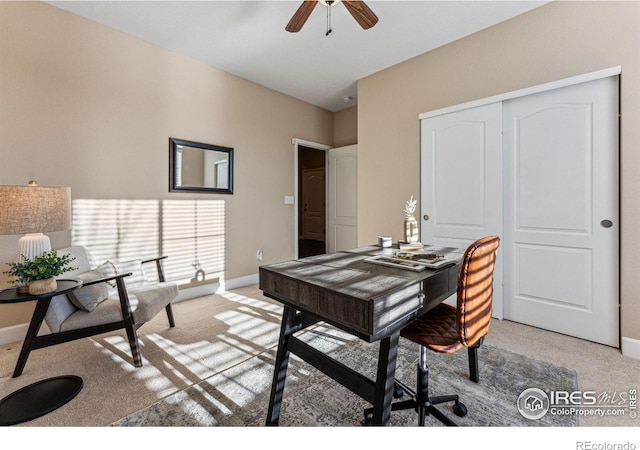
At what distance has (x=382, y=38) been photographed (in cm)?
303

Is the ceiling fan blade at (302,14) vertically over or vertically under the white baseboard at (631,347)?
over

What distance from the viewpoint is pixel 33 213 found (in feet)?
5.90

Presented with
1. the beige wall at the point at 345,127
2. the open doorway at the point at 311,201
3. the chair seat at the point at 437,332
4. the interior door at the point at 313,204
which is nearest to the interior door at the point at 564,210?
the chair seat at the point at 437,332

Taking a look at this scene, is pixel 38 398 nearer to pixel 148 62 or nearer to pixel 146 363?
pixel 146 363

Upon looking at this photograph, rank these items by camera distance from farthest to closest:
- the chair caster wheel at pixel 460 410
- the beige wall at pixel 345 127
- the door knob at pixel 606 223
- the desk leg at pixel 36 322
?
the beige wall at pixel 345 127 < the door knob at pixel 606 223 < the desk leg at pixel 36 322 < the chair caster wheel at pixel 460 410

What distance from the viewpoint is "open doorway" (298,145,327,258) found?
6715 millimetres

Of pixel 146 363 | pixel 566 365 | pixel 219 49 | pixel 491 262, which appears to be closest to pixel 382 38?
pixel 219 49

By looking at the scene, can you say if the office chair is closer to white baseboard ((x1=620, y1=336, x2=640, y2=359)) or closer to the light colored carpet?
the light colored carpet

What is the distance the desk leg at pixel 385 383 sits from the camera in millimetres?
1068

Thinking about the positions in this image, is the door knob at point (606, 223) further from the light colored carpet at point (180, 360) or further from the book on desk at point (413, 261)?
the book on desk at point (413, 261)

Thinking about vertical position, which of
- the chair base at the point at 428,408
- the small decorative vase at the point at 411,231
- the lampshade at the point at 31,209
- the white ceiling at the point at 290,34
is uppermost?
the white ceiling at the point at 290,34

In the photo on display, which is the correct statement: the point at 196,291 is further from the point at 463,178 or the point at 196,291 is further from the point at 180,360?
the point at 463,178

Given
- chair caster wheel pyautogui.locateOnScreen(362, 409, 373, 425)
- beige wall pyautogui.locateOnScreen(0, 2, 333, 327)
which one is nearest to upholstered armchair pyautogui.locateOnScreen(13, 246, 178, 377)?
beige wall pyautogui.locateOnScreen(0, 2, 333, 327)

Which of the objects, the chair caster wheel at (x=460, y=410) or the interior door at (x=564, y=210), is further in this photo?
the interior door at (x=564, y=210)
